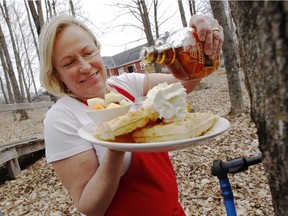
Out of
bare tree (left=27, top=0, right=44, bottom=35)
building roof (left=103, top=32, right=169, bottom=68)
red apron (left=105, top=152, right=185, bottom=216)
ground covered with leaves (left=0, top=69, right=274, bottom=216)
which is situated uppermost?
building roof (left=103, top=32, right=169, bottom=68)

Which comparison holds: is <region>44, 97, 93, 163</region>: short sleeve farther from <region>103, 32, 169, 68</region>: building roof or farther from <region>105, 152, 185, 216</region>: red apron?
<region>103, 32, 169, 68</region>: building roof

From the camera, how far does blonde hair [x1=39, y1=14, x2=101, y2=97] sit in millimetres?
1555

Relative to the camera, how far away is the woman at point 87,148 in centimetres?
135

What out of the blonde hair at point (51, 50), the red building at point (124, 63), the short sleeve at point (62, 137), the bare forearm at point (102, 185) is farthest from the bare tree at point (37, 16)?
the red building at point (124, 63)

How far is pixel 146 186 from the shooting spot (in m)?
1.53

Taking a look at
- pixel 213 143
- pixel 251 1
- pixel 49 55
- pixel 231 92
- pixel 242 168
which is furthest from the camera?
pixel 231 92

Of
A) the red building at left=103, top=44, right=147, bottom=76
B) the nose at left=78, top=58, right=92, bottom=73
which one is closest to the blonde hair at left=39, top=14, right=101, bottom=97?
the nose at left=78, top=58, right=92, bottom=73

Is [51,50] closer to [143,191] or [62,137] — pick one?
[62,137]

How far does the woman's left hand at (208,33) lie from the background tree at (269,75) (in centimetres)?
75

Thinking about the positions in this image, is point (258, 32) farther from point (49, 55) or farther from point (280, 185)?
point (49, 55)

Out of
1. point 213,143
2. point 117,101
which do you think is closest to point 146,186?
point 117,101

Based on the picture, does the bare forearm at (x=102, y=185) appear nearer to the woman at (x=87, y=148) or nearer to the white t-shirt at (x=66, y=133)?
the woman at (x=87, y=148)

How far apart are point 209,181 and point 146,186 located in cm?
256

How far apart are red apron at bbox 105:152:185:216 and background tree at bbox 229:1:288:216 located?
3.03 ft
